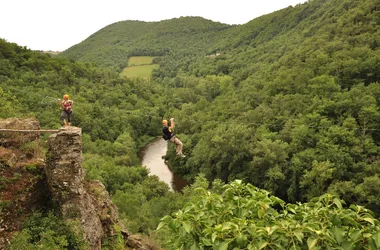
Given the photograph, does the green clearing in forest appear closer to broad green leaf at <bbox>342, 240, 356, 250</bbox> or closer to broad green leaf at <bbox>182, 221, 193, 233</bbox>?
broad green leaf at <bbox>182, 221, 193, 233</bbox>

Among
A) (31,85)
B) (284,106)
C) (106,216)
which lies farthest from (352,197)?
(31,85)

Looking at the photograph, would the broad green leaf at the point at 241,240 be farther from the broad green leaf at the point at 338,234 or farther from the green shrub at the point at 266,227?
the broad green leaf at the point at 338,234

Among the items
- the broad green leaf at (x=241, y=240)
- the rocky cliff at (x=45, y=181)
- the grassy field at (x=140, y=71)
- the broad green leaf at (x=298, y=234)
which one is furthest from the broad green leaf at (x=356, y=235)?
the grassy field at (x=140, y=71)

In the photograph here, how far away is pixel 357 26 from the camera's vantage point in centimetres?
6875

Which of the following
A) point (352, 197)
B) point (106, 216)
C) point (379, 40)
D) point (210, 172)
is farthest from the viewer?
point (379, 40)

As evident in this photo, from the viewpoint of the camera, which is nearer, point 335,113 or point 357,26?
point 335,113

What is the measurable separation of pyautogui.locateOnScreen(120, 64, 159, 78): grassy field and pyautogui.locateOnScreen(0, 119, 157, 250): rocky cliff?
145299mm

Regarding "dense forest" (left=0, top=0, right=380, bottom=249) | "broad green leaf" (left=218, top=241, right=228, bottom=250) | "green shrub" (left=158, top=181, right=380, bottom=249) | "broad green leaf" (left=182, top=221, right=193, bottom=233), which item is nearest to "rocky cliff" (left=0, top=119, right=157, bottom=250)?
"dense forest" (left=0, top=0, right=380, bottom=249)

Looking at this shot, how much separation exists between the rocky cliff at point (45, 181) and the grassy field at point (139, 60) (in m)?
169

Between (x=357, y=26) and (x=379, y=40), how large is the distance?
10.2 meters

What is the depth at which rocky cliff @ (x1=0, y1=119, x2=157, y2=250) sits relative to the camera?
14.0 metres

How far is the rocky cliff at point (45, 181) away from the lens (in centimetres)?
1401

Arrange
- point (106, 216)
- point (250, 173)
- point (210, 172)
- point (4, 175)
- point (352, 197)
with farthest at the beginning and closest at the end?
point (210, 172)
point (250, 173)
point (352, 197)
point (106, 216)
point (4, 175)

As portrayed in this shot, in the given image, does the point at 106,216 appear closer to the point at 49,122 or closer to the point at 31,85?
the point at 49,122
